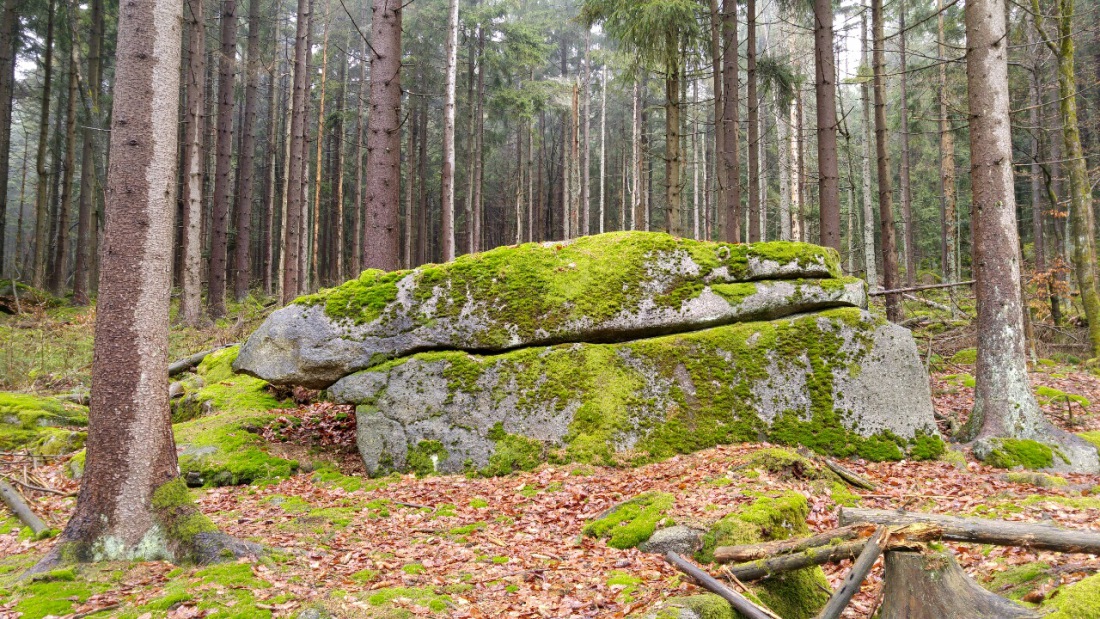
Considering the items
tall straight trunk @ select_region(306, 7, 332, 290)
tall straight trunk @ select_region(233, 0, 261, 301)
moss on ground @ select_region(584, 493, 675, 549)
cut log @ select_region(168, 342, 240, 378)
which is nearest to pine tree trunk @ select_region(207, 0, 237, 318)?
tall straight trunk @ select_region(233, 0, 261, 301)

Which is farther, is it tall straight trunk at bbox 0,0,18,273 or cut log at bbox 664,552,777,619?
tall straight trunk at bbox 0,0,18,273

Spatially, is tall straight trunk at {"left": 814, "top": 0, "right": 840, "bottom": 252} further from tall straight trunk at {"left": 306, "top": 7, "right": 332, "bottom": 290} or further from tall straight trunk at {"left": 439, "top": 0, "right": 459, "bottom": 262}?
tall straight trunk at {"left": 306, "top": 7, "right": 332, "bottom": 290}

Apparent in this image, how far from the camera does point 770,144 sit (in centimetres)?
3819

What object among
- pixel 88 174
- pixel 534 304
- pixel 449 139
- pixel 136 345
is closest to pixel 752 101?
pixel 449 139

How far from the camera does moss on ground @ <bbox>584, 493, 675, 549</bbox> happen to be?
470 cm

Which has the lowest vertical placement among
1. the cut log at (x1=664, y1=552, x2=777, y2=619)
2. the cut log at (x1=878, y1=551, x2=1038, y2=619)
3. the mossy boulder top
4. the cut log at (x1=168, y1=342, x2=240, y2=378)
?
the cut log at (x1=664, y1=552, x2=777, y2=619)

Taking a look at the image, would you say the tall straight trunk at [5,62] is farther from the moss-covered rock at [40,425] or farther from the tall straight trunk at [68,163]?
the moss-covered rock at [40,425]

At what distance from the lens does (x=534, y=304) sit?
7.57m

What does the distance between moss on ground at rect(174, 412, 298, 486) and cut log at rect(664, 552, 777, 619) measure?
5256 millimetres

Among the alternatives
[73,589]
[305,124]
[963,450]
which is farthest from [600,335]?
[305,124]

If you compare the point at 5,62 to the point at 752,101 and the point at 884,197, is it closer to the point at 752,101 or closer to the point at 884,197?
the point at 752,101

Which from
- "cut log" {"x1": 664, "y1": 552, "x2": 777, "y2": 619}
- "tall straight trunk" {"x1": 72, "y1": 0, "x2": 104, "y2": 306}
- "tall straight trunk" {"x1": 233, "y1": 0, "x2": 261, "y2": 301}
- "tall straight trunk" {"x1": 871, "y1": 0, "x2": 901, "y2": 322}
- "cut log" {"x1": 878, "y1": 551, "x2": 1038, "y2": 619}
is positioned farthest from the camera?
"tall straight trunk" {"x1": 233, "y1": 0, "x2": 261, "y2": 301}

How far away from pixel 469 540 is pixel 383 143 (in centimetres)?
752

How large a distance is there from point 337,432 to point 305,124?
Answer: 1256 cm
